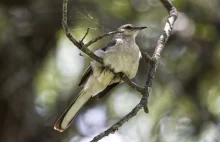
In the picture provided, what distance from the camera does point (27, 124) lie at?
25.1 ft

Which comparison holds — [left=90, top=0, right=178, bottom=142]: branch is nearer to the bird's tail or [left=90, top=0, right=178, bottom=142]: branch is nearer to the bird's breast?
the bird's breast

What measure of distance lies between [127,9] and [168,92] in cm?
146

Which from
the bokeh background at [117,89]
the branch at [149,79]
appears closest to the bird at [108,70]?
the branch at [149,79]

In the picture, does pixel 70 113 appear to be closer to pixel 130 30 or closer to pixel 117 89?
pixel 130 30

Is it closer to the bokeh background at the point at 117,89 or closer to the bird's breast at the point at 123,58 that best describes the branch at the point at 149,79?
the bird's breast at the point at 123,58

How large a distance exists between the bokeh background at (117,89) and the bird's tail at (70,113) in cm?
239

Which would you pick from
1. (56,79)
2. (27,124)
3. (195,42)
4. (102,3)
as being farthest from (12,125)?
(195,42)

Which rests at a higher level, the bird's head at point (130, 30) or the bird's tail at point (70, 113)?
the bird's head at point (130, 30)

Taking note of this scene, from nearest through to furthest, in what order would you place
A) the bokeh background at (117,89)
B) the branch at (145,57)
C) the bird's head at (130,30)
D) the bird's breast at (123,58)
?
the branch at (145,57)
the bird's breast at (123,58)
the bird's head at (130,30)
the bokeh background at (117,89)

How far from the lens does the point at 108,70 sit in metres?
4.97

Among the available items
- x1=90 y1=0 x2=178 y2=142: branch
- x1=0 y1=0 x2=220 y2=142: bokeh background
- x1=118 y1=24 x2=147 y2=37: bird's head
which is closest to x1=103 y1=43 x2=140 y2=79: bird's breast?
x1=118 y1=24 x2=147 y2=37: bird's head

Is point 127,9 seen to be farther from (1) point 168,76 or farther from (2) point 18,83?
(2) point 18,83

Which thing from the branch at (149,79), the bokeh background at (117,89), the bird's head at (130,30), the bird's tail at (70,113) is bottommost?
the bokeh background at (117,89)

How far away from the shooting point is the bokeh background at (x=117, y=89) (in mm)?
7676
